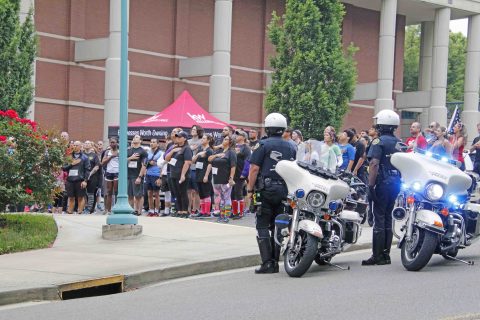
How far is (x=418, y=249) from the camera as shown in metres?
11.8

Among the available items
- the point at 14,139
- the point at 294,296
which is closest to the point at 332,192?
the point at 294,296

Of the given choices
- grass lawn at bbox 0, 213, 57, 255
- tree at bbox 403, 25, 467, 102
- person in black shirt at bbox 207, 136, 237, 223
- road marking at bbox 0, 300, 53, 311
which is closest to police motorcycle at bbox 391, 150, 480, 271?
road marking at bbox 0, 300, 53, 311

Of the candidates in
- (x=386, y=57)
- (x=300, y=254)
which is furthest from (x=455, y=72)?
(x=300, y=254)

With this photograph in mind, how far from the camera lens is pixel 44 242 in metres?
14.6

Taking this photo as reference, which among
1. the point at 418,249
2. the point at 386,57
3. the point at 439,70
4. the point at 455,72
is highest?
the point at 455,72

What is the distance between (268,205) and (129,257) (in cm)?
233

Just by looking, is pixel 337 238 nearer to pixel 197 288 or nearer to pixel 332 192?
pixel 332 192

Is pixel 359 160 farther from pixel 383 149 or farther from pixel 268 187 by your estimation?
pixel 268 187

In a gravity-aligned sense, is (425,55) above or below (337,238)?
above

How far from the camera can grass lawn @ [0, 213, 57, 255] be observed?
1420 centimetres

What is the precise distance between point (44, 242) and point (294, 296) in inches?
230

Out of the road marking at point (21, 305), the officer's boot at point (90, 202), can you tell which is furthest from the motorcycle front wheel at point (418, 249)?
the officer's boot at point (90, 202)

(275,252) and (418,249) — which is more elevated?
(418,249)

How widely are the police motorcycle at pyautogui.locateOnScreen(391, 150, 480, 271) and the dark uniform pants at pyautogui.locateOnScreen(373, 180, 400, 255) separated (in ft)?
1.47
